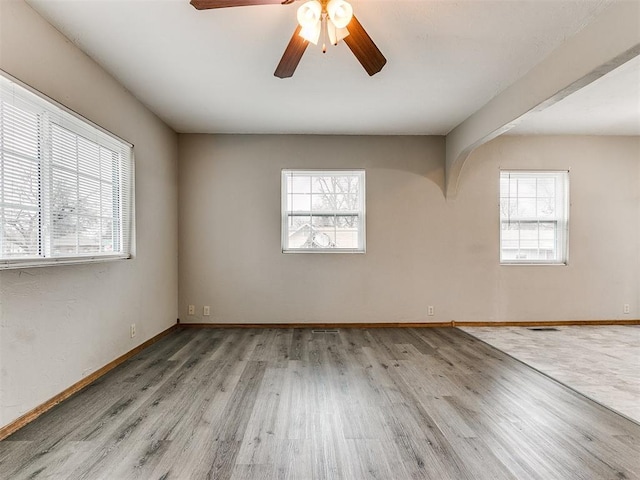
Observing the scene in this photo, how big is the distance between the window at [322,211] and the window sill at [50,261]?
7.60 ft

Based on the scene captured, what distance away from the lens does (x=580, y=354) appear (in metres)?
3.52

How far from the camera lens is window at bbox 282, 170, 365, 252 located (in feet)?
15.7

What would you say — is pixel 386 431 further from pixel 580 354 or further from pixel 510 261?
pixel 510 261

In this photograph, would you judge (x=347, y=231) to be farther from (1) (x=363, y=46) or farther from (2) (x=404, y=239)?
(1) (x=363, y=46)

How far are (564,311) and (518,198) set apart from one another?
1691 millimetres

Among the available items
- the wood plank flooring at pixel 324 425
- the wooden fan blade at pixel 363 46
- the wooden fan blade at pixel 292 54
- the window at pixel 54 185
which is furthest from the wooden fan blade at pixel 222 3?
the wood plank flooring at pixel 324 425

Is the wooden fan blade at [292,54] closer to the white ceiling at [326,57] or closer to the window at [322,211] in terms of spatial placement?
the white ceiling at [326,57]

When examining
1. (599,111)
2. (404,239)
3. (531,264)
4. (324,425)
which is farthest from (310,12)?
(531,264)

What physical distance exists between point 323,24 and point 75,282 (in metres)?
2.57

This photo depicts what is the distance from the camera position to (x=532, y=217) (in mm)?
4918

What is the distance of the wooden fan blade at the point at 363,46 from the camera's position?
194 cm

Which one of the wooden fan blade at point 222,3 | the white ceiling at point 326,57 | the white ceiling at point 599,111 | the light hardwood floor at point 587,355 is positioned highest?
the white ceiling at point 599,111

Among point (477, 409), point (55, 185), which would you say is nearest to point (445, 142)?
point (477, 409)

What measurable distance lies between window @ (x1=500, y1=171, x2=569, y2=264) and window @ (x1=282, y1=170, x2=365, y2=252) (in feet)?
6.77
